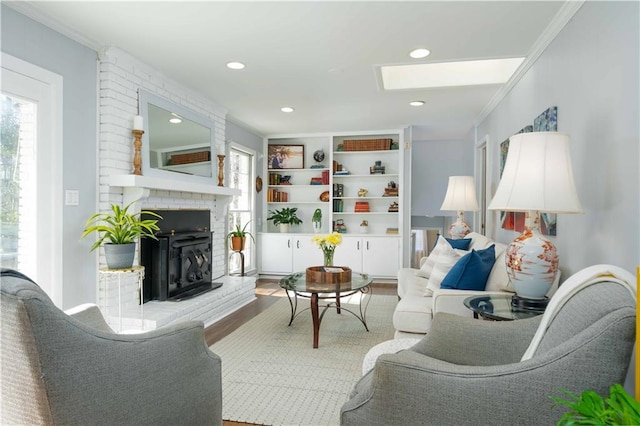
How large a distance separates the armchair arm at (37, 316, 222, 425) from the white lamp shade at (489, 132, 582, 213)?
1.58 m

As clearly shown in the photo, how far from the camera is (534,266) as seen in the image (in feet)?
6.31

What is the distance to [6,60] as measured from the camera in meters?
2.33

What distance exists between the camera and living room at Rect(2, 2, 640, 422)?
1790 mm

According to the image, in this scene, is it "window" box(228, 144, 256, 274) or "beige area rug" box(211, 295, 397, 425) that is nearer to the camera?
"beige area rug" box(211, 295, 397, 425)

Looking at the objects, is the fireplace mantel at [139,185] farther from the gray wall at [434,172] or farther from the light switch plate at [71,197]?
the gray wall at [434,172]

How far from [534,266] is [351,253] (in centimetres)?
433

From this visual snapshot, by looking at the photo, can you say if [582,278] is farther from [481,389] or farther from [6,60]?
[6,60]

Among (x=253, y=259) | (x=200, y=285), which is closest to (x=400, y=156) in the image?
(x=253, y=259)

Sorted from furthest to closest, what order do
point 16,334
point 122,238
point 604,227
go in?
point 122,238 < point 604,227 < point 16,334

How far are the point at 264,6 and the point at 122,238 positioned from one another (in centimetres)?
185

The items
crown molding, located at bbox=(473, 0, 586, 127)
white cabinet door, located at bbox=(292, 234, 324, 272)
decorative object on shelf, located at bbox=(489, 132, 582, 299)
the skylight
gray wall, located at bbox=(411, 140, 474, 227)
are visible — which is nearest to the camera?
decorative object on shelf, located at bbox=(489, 132, 582, 299)

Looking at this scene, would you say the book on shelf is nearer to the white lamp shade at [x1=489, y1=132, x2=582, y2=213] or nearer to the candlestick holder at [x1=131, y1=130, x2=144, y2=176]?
the candlestick holder at [x1=131, y1=130, x2=144, y2=176]

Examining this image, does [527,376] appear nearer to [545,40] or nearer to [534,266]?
[534,266]

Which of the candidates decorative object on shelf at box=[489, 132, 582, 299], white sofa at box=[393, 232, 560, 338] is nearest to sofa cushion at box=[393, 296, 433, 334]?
white sofa at box=[393, 232, 560, 338]
